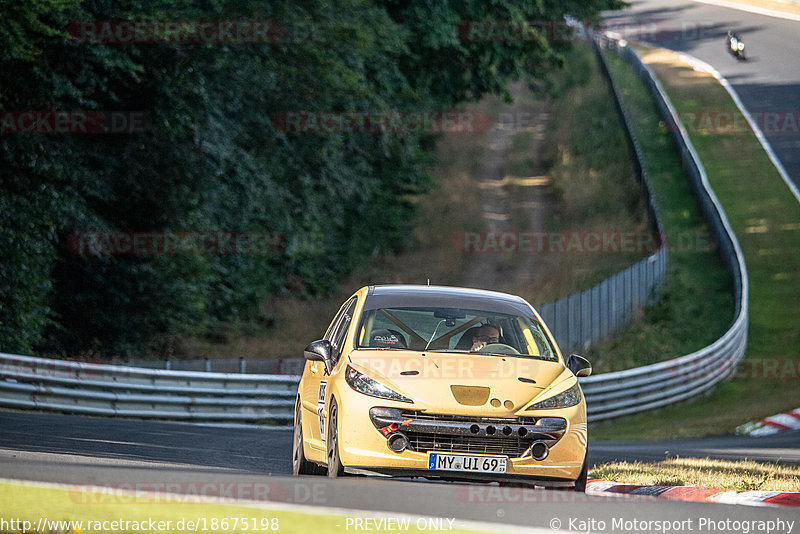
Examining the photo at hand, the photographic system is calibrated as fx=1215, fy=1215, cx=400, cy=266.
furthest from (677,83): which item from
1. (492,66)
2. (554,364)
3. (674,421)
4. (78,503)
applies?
(78,503)

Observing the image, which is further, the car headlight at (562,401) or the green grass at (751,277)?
the green grass at (751,277)

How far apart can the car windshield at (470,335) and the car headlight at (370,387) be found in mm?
593

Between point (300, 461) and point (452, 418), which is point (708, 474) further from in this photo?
point (452, 418)

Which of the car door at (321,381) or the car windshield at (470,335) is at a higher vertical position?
the car windshield at (470,335)

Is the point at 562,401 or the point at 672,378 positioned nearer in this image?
the point at 562,401

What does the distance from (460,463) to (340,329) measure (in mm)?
2232

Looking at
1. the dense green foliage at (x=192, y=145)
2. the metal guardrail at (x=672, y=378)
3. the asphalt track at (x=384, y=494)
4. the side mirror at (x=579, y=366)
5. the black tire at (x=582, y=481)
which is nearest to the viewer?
the asphalt track at (x=384, y=494)

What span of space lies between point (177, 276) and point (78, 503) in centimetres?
1847

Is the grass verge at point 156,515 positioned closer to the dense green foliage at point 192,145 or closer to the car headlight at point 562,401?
the car headlight at point 562,401

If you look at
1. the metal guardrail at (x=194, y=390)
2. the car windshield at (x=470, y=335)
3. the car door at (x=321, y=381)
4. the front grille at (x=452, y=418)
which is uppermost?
the front grille at (x=452, y=418)

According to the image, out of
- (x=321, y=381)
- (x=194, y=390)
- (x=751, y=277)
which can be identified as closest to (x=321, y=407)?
(x=321, y=381)

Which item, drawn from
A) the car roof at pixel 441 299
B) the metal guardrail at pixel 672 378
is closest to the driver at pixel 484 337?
the car roof at pixel 441 299

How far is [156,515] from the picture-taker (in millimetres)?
6215

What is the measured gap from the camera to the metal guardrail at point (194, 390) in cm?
1850
